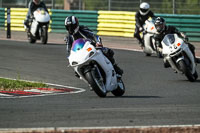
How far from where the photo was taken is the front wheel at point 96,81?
10891 millimetres

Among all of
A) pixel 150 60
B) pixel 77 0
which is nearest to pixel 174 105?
pixel 150 60

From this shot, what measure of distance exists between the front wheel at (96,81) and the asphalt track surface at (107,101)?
124 mm

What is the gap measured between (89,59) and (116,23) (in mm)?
16603

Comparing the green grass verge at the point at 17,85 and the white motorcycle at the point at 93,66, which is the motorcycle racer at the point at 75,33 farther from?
the green grass verge at the point at 17,85

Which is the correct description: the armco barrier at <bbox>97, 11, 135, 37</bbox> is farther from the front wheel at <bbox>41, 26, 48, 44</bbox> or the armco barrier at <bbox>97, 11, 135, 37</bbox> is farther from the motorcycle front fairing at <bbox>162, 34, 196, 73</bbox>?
the motorcycle front fairing at <bbox>162, 34, 196, 73</bbox>

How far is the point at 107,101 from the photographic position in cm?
1063

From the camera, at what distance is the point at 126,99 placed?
36.2ft

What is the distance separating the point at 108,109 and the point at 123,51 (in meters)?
12.5

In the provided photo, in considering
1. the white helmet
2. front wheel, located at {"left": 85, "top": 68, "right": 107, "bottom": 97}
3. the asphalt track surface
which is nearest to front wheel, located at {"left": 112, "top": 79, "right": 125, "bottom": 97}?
the asphalt track surface

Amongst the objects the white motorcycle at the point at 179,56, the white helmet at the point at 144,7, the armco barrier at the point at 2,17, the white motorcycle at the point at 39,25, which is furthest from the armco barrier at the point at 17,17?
the white motorcycle at the point at 179,56

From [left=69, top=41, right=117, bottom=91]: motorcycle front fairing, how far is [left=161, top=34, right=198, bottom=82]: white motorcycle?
120 inches

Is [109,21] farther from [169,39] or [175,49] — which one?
[175,49]

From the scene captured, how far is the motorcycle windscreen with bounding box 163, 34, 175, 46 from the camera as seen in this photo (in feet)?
47.8

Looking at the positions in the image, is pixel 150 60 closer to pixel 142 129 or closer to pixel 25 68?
pixel 25 68
